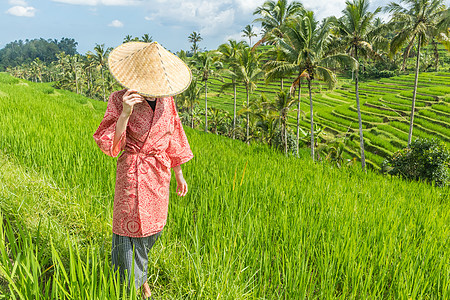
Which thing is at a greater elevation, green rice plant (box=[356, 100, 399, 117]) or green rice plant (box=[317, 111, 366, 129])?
green rice plant (box=[356, 100, 399, 117])

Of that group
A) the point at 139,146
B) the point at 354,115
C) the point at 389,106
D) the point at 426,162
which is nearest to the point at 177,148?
the point at 139,146

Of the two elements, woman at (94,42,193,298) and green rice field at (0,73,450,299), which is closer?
green rice field at (0,73,450,299)

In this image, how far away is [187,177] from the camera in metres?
3.32

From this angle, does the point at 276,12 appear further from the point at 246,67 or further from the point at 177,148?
the point at 177,148

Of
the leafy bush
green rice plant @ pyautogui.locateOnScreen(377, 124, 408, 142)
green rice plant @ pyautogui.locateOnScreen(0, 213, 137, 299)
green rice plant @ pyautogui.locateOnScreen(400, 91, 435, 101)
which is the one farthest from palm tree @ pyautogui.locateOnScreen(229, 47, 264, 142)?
green rice plant @ pyautogui.locateOnScreen(0, 213, 137, 299)

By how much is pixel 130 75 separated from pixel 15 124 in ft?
11.3

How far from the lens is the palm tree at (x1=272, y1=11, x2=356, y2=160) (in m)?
14.7

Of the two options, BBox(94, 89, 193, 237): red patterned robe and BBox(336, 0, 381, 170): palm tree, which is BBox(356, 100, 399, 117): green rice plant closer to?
BBox(336, 0, 381, 170): palm tree

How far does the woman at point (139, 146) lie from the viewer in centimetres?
145

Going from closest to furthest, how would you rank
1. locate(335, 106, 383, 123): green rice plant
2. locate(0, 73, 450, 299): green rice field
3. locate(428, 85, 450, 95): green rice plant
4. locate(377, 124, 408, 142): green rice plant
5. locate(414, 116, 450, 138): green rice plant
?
locate(0, 73, 450, 299): green rice field
locate(414, 116, 450, 138): green rice plant
locate(377, 124, 408, 142): green rice plant
locate(335, 106, 383, 123): green rice plant
locate(428, 85, 450, 95): green rice plant

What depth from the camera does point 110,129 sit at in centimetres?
146

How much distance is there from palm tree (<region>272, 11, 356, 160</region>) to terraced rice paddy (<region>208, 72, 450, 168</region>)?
7.64m

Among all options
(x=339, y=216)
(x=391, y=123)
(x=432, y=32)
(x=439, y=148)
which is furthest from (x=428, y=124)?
(x=339, y=216)

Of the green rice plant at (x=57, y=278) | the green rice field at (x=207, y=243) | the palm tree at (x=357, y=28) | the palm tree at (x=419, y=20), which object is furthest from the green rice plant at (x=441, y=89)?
the green rice plant at (x=57, y=278)
